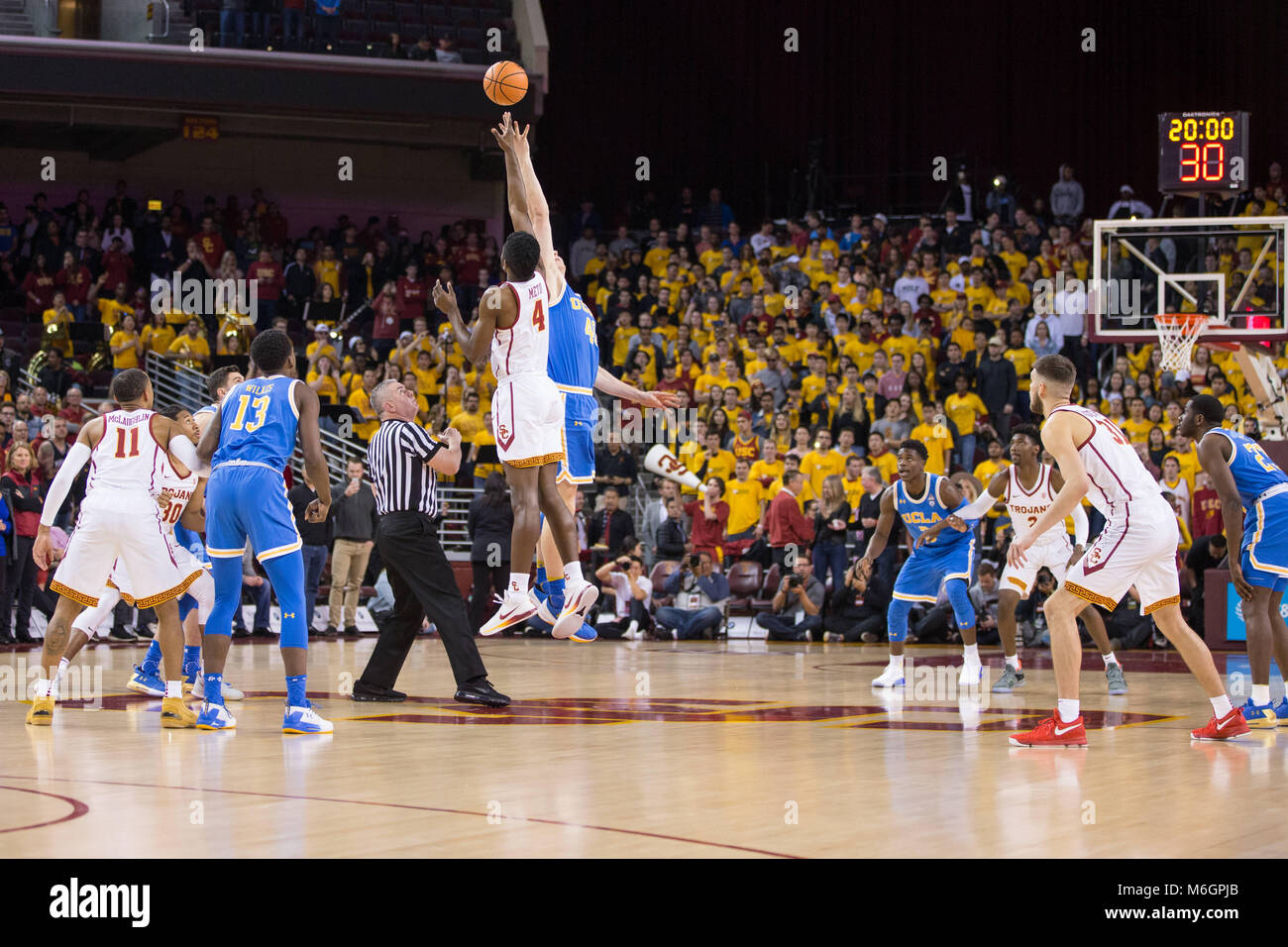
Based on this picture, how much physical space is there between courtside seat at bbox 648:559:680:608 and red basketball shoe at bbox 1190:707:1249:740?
10278mm

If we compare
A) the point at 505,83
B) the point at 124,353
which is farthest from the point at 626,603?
the point at 505,83

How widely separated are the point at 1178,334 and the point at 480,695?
32.8ft

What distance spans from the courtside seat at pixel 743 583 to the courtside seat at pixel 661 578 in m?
0.72

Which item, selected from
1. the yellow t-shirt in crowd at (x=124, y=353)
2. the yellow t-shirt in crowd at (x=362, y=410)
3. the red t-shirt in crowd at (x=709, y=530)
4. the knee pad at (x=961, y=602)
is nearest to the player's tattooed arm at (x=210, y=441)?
the knee pad at (x=961, y=602)

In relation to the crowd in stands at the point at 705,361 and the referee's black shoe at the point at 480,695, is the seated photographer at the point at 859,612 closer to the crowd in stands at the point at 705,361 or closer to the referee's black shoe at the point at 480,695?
the crowd in stands at the point at 705,361

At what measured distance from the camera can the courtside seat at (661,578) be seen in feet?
60.3

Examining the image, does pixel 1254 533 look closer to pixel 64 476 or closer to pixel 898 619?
pixel 898 619

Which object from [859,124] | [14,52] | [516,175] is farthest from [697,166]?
[516,175]

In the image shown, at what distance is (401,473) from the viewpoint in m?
10.0

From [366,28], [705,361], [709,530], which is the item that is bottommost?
[709,530]

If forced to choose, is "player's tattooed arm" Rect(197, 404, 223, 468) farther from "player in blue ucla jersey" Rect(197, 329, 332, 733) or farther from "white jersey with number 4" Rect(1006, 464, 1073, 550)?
"white jersey with number 4" Rect(1006, 464, 1073, 550)

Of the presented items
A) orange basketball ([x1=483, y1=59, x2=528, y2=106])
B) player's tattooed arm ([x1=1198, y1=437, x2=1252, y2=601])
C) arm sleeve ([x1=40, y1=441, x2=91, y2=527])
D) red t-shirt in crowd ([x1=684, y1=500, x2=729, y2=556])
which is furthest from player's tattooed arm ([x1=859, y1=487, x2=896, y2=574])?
red t-shirt in crowd ([x1=684, y1=500, x2=729, y2=556])

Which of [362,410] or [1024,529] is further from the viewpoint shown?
[362,410]
